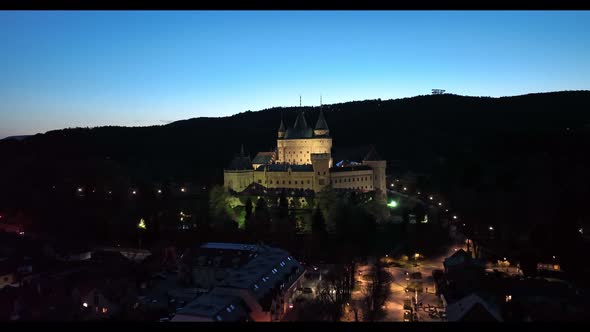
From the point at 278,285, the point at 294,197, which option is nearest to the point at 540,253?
the point at 278,285

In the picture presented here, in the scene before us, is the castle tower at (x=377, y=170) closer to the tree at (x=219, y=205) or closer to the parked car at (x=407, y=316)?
the tree at (x=219, y=205)

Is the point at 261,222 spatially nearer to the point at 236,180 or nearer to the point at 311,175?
the point at 311,175

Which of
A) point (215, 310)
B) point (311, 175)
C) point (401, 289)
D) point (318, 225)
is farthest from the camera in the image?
point (311, 175)

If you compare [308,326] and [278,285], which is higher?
[308,326]

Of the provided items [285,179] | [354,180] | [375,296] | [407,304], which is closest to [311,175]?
[285,179]

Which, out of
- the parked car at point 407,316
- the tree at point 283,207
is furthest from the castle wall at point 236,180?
the parked car at point 407,316

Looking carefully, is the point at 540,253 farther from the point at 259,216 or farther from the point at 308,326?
the point at 308,326
